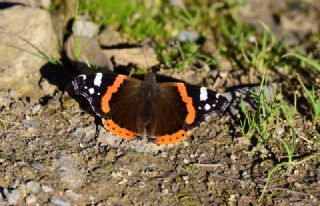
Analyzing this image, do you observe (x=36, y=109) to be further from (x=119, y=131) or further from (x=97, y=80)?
(x=119, y=131)

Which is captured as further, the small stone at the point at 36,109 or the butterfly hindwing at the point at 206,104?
the small stone at the point at 36,109

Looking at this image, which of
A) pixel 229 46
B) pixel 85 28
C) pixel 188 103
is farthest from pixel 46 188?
pixel 229 46

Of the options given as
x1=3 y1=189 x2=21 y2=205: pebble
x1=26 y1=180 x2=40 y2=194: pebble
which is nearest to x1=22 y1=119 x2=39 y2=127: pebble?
x1=26 y1=180 x2=40 y2=194: pebble

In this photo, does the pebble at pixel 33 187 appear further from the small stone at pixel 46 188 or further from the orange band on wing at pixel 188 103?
the orange band on wing at pixel 188 103

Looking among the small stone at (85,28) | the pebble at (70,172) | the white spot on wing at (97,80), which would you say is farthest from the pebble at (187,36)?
the pebble at (70,172)

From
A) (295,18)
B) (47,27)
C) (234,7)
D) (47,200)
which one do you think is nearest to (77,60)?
(47,27)

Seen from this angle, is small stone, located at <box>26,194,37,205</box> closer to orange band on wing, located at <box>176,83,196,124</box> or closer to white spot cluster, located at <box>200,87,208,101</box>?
orange band on wing, located at <box>176,83,196,124</box>
